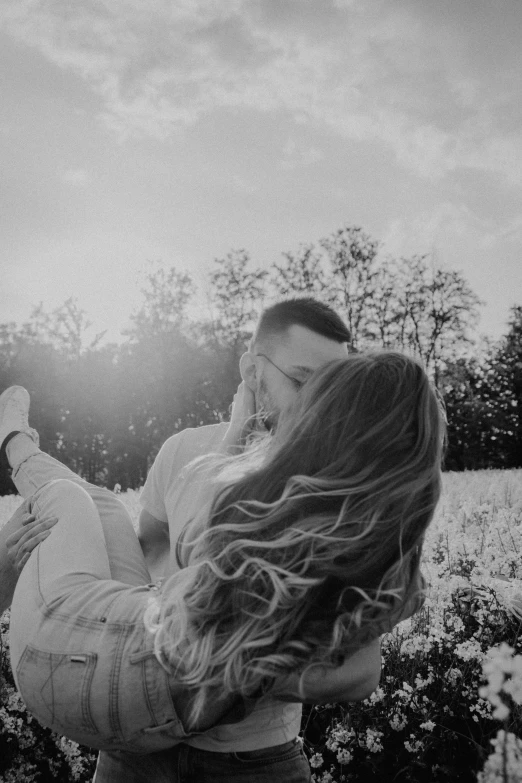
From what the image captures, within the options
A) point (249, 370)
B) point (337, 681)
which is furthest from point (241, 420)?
point (337, 681)

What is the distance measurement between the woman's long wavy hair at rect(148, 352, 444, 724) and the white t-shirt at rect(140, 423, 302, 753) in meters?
0.23

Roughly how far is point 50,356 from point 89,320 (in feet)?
9.94

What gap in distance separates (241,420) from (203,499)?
2.78ft

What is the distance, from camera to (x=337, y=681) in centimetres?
152

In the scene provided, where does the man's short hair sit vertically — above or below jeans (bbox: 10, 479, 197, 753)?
above

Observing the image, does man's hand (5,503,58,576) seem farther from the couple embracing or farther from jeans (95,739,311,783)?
jeans (95,739,311,783)

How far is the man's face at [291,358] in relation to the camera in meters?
3.15

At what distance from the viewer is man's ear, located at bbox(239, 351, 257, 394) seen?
299 cm

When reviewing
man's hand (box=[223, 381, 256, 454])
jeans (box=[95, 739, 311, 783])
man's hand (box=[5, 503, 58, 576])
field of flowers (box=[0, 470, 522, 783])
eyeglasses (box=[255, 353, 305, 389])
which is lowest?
field of flowers (box=[0, 470, 522, 783])

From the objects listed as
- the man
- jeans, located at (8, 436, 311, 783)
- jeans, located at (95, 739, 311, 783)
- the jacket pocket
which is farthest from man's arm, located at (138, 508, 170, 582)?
the jacket pocket

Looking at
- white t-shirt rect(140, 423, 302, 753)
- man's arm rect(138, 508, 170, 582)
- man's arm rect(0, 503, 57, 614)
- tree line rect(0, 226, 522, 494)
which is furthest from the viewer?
tree line rect(0, 226, 522, 494)

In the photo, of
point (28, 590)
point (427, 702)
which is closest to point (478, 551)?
point (427, 702)

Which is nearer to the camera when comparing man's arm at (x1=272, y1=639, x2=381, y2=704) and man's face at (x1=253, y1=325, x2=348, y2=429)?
man's arm at (x1=272, y1=639, x2=381, y2=704)

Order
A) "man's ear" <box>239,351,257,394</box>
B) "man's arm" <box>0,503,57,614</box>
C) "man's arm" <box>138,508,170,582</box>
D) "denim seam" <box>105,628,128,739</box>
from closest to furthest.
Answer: "denim seam" <box>105,628,128,739</box> → "man's arm" <box>0,503,57,614</box> → "man's arm" <box>138,508,170,582</box> → "man's ear" <box>239,351,257,394</box>
